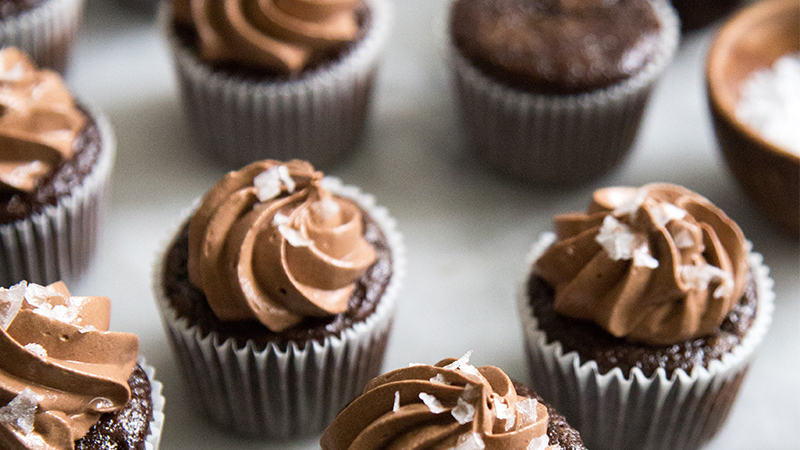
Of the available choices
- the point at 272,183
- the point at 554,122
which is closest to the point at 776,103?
the point at 554,122

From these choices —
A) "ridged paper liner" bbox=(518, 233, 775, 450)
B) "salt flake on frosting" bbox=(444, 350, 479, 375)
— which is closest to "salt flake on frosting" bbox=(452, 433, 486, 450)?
"salt flake on frosting" bbox=(444, 350, 479, 375)

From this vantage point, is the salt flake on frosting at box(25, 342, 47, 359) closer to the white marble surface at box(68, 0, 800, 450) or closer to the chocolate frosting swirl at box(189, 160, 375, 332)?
the chocolate frosting swirl at box(189, 160, 375, 332)

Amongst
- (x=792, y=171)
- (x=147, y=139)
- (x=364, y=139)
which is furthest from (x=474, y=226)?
(x=147, y=139)

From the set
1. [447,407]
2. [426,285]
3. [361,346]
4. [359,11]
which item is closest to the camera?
[447,407]

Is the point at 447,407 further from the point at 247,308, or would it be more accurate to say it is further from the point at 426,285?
the point at 426,285

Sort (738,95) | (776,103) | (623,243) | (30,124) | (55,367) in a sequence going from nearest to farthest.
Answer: (55,367) → (623,243) → (30,124) → (776,103) → (738,95)

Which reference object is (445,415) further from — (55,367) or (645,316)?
(55,367)
